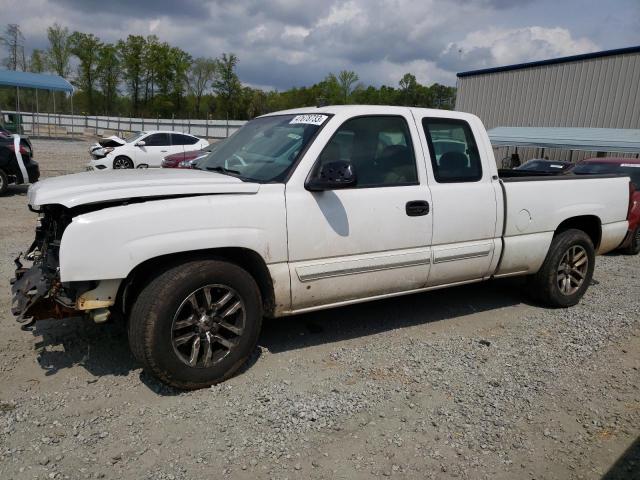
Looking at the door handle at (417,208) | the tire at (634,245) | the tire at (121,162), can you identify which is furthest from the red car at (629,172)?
the tire at (121,162)

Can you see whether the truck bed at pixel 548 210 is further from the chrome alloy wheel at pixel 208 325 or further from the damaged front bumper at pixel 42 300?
the damaged front bumper at pixel 42 300

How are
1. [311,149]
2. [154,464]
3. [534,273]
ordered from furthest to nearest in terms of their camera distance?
1. [534,273]
2. [311,149]
3. [154,464]

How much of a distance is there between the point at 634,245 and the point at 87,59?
2814 inches

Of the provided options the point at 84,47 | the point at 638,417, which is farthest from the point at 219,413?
the point at 84,47

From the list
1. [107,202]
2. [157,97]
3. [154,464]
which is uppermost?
[157,97]

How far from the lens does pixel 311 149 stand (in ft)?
12.6

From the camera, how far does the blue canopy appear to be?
116ft

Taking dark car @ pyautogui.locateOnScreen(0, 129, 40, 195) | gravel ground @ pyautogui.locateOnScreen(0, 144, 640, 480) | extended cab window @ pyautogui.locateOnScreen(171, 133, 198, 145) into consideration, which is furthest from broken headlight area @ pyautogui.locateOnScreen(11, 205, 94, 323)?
extended cab window @ pyautogui.locateOnScreen(171, 133, 198, 145)

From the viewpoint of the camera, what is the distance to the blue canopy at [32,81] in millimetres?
35375

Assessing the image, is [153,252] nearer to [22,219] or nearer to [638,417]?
[638,417]

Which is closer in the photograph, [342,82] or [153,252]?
[153,252]

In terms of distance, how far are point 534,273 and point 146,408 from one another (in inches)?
155

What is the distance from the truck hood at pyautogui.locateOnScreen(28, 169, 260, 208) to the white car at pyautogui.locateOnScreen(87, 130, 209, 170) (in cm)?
1507

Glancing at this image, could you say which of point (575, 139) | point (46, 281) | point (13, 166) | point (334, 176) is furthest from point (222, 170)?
point (575, 139)
